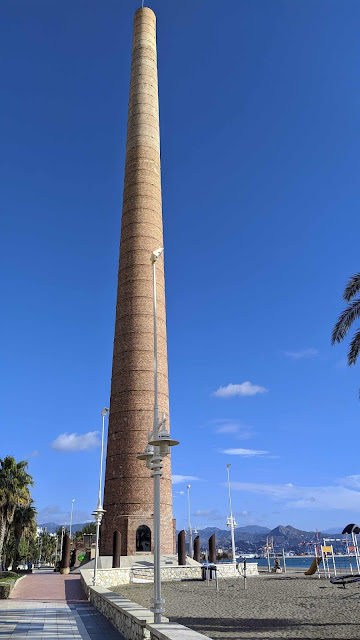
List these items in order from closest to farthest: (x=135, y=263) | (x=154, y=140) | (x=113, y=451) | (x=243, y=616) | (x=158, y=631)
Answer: (x=158, y=631) < (x=243, y=616) < (x=113, y=451) < (x=135, y=263) < (x=154, y=140)

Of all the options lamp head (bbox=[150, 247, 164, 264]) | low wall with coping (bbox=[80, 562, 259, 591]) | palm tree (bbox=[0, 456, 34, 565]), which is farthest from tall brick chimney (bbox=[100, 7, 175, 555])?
lamp head (bbox=[150, 247, 164, 264])

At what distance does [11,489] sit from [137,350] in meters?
10.8

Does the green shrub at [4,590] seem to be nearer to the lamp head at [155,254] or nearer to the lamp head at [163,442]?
the lamp head at [163,442]

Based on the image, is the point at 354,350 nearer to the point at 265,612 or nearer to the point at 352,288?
the point at 352,288

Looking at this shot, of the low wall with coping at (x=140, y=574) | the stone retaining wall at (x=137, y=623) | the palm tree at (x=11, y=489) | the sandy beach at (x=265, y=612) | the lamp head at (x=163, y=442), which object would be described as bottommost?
the sandy beach at (x=265, y=612)

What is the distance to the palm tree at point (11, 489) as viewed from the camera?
29.4 metres

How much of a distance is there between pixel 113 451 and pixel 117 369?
484 centimetres

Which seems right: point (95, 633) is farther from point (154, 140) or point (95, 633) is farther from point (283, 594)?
point (154, 140)

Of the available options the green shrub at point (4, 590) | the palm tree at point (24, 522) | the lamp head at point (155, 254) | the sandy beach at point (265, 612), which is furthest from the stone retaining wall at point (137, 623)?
the palm tree at point (24, 522)

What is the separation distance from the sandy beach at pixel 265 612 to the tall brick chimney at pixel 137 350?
794 cm

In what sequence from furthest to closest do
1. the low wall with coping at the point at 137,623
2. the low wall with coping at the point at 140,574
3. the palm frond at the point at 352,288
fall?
the low wall with coping at the point at 140,574, the palm frond at the point at 352,288, the low wall with coping at the point at 137,623

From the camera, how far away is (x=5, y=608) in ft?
51.8

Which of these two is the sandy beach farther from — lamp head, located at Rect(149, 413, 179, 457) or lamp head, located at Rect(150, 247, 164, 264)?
lamp head, located at Rect(150, 247, 164, 264)

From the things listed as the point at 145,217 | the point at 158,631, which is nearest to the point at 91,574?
the point at 158,631
